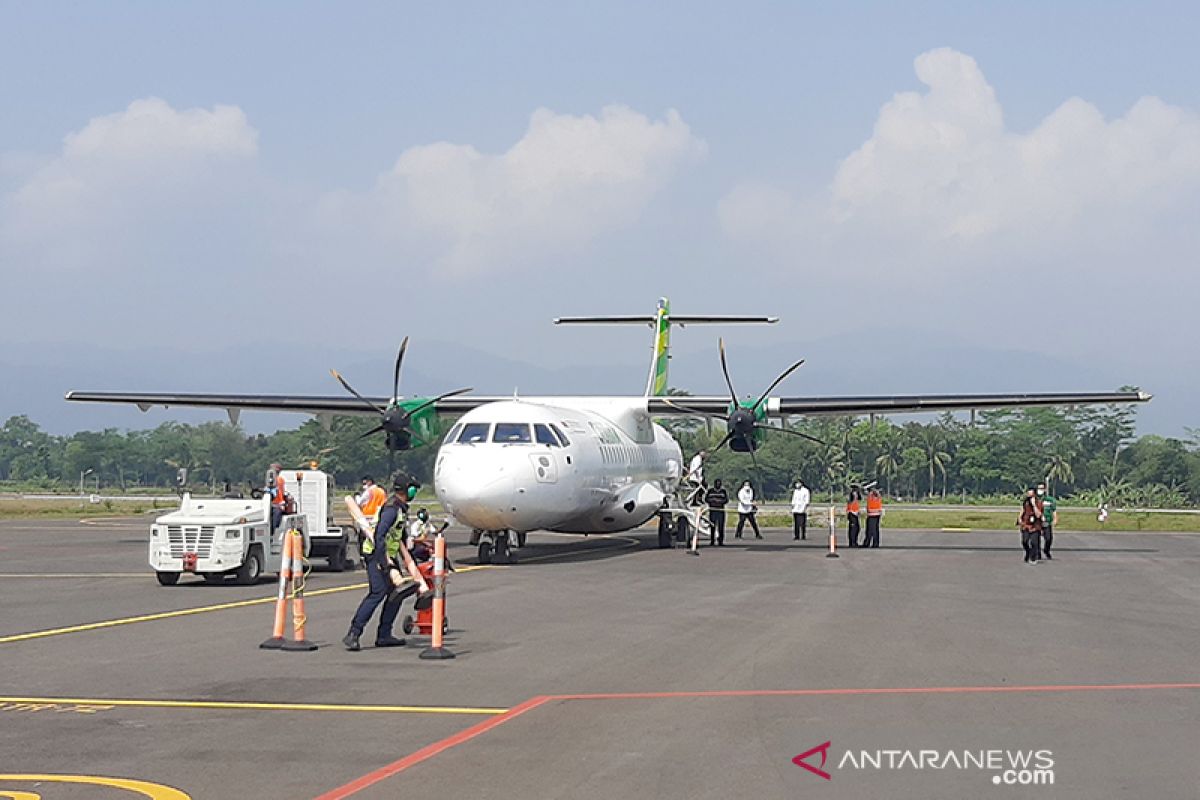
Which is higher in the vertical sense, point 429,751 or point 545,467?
point 545,467

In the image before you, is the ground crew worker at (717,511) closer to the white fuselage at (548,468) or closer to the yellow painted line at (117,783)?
the white fuselage at (548,468)

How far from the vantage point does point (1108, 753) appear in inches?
Answer: 317

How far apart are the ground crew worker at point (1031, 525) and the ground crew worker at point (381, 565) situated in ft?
55.6

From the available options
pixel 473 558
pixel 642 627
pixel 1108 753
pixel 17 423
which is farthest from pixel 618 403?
pixel 17 423

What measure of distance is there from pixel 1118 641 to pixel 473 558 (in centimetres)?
1492

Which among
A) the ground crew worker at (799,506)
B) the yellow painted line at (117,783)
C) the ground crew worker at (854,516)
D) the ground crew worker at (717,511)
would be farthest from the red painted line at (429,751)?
the ground crew worker at (799,506)

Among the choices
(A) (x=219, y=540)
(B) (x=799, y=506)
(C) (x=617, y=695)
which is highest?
(B) (x=799, y=506)

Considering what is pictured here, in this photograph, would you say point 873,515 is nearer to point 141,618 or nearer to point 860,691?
point 141,618

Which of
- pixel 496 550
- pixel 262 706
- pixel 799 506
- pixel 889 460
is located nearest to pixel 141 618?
pixel 262 706

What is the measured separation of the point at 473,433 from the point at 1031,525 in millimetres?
11385

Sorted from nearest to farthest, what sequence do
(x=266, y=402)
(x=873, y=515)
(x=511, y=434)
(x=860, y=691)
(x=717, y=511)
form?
(x=860, y=691)
(x=511, y=434)
(x=873, y=515)
(x=717, y=511)
(x=266, y=402)

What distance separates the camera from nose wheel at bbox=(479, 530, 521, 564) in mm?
25109

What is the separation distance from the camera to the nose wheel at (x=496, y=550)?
2511 cm

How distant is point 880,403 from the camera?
32.3 metres
